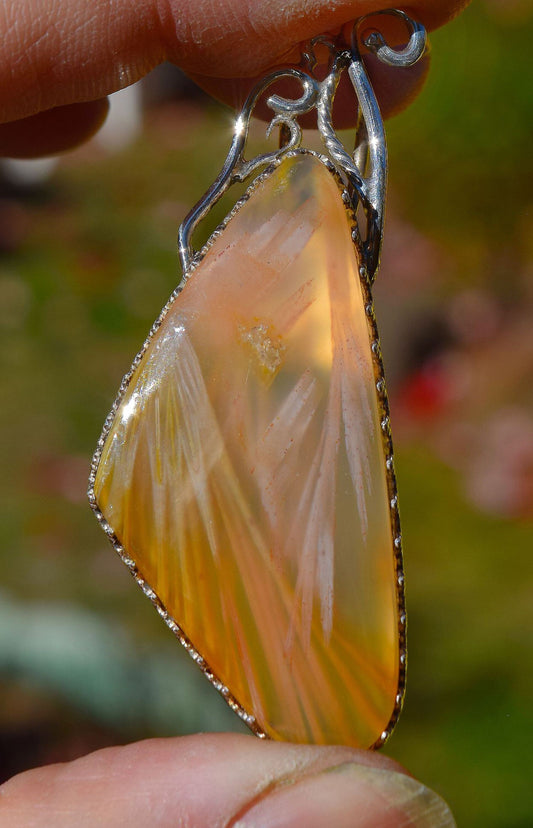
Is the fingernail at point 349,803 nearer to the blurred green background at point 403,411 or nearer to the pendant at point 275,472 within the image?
the pendant at point 275,472

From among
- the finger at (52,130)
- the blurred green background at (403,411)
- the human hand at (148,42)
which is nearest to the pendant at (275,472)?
the human hand at (148,42)

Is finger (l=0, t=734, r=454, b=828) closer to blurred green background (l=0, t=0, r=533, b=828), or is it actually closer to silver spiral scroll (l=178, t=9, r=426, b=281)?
silver spiral scroll (l=178, t=9, r=426, b=281)

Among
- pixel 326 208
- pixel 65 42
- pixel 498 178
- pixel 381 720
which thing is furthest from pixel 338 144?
pixel 498 178

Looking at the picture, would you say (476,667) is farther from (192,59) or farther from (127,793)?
Result: (192,59)

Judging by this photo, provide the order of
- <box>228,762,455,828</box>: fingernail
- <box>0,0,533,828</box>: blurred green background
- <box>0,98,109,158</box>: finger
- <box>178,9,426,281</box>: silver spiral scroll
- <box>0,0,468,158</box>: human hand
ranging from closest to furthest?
<box>228,762,455,828</box>: fingernail → <box>178,9,426,281</box>: silver spiral scroll → <box>0,0,468,158</box>: human hand → <box>0,98,109,158</box>: finger → <box>0,0,533,828</box>: blurred green background

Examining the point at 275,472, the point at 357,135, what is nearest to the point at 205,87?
the point at 357,135

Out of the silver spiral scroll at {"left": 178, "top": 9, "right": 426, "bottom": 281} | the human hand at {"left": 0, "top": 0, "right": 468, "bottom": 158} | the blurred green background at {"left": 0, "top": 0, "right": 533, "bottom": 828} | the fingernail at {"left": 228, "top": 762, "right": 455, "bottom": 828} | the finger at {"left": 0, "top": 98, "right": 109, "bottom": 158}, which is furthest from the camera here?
the blurred green background at {"left": 0, "top": 0, "right": 533, "bottom": 828}

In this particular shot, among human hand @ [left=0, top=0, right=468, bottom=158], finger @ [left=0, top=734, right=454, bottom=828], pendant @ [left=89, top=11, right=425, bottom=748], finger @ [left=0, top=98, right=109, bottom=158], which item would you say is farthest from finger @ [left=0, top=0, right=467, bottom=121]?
finger @ [left=0, top=734, right=454, bottom=828]
